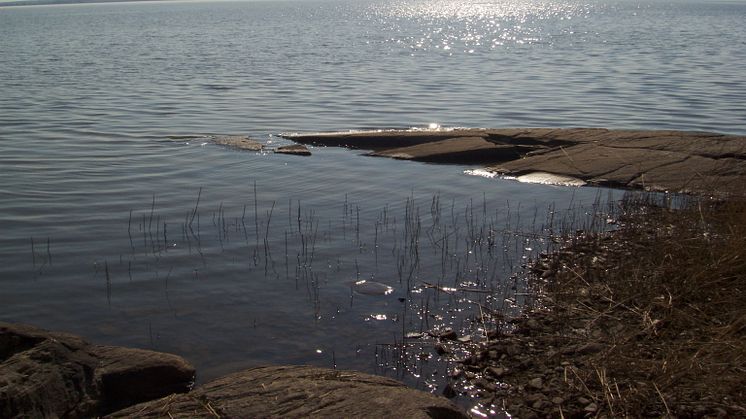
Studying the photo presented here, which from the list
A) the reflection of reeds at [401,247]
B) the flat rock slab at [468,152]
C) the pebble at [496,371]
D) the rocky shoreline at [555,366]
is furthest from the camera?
the flat rock slab at [468,152]

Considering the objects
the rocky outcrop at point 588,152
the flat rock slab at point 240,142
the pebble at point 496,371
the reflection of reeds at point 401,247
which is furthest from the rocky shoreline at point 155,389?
the flat rock slab at point 240,142

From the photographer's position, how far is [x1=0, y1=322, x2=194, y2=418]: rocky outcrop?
4879 mm

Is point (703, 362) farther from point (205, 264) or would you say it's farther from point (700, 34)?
point (700, 34)

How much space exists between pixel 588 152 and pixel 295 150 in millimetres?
4976

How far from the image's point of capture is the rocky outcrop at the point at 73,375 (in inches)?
192

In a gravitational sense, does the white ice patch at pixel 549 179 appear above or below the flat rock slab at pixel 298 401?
below

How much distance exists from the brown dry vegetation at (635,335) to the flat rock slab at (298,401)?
0.90 meters

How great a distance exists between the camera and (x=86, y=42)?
48000mm

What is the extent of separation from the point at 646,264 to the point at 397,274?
7.76 ft

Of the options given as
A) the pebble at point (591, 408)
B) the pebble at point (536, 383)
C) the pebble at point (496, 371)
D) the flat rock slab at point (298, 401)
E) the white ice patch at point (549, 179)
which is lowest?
the pebble at point (496, 371)

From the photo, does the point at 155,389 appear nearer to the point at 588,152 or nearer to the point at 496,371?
the point at 496,371

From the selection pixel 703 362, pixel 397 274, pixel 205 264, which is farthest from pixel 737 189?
pixel 205 264

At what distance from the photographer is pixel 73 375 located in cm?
520

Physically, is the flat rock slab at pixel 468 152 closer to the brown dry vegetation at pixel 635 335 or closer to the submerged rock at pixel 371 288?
the brown dry vegetation at pixel 635 335
